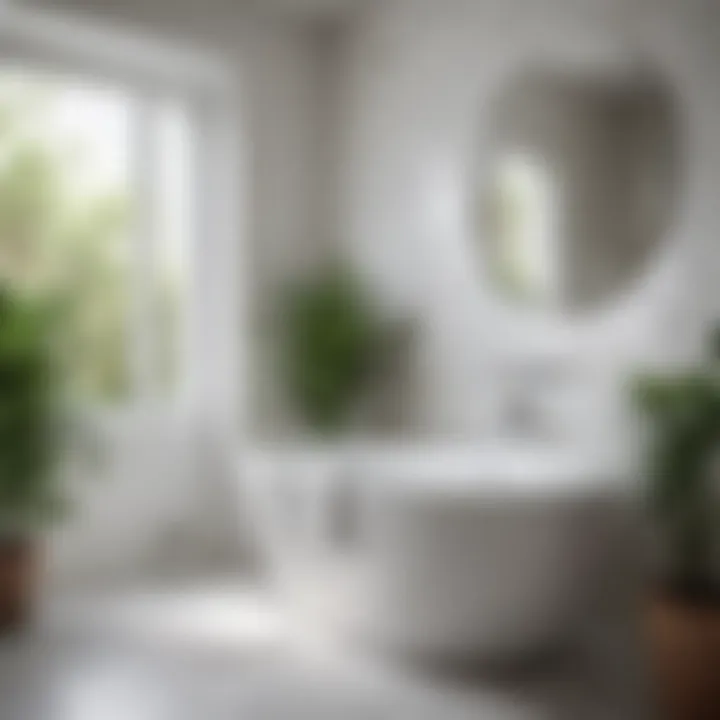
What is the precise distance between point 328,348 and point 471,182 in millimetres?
698

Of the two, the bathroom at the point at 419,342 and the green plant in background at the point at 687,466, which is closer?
the green plant in background at the point at 687,466

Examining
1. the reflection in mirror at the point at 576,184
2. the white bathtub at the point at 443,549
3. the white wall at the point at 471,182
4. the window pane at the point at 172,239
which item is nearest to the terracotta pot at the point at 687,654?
the white bathtub at the point at 443,549

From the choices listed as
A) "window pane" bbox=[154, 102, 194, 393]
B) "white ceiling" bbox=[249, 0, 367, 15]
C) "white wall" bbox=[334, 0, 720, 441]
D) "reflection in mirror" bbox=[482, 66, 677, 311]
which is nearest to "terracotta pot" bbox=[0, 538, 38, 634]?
"window pane" bbox=[154, 102, 194, 393]

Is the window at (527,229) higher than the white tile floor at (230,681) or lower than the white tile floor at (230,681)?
higher

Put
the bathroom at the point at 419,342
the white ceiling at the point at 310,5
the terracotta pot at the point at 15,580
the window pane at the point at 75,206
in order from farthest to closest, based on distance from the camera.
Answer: the white ceiling at the point at 310,5
the window pane at the point at 75,206
the terracotta pot at the point at 15,580
the bathroom at the point at 419,342

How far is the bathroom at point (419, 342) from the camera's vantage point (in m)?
2.45

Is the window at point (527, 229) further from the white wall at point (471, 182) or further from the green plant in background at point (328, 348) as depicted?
the green plant in background at point (328, 348)

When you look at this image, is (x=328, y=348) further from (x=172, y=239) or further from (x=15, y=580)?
(x=15, y=580)

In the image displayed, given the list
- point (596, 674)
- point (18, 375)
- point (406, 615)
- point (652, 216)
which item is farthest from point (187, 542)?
point (652, 216)

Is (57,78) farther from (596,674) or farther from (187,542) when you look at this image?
(596,674)

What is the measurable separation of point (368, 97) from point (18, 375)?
159 cm

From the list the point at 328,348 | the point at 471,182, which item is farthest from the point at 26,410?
the point at 471,182

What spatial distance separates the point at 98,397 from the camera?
11.5ft

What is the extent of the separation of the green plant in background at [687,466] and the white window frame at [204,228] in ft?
5.40
